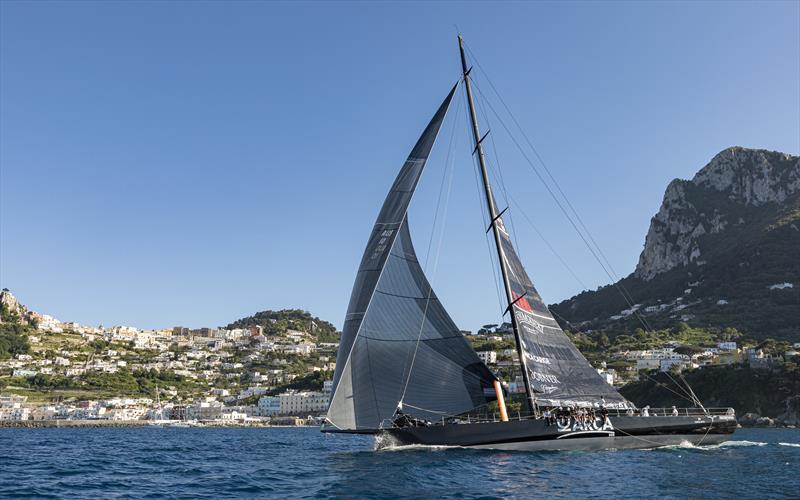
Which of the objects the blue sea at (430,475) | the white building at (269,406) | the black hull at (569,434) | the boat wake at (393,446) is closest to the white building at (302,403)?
the white building at (269,406)

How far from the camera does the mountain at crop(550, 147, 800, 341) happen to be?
437 ft

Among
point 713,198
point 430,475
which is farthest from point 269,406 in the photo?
point 713,198

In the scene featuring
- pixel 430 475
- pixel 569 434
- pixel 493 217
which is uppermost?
pixel 493 217

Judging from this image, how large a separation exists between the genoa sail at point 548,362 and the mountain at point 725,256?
101975 millimetres

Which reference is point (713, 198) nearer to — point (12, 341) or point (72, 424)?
Answer: point (72, 424)

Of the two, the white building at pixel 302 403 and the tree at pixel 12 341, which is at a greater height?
the tree at pixel 12 341

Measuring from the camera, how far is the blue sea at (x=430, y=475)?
54.6 feet

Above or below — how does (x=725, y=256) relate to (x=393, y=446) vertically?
above

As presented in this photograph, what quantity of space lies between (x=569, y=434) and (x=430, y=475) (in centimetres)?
858

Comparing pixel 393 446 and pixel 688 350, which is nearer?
pixel 393 446

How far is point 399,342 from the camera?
2641 centimetres

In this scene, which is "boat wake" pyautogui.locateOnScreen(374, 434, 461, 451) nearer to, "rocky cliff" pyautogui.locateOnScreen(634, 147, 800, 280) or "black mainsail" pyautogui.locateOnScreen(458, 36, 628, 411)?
"black mainsail" pyautogui.locateOnScreen(458, 36, 628, 411)

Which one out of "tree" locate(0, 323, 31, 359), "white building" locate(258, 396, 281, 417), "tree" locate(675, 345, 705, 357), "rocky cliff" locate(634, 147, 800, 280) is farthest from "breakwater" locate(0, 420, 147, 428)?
"rocky cliff" locate(634, 147, 800, 280)

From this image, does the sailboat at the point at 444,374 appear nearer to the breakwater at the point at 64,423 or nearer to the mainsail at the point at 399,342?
the mainsail at the point at 399,342
